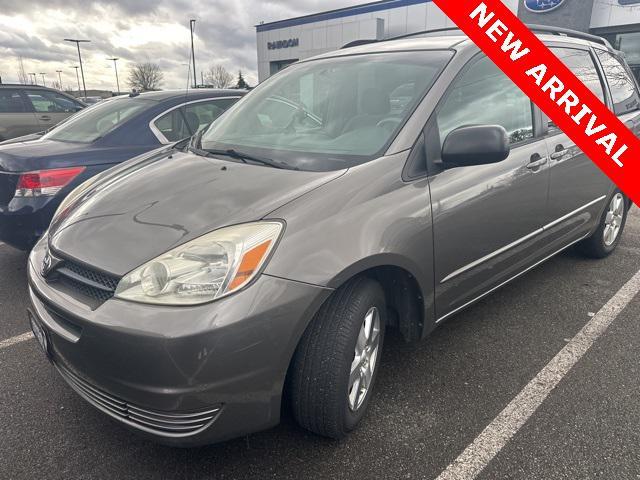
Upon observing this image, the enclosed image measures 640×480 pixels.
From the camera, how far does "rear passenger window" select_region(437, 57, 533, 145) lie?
8.04 feet

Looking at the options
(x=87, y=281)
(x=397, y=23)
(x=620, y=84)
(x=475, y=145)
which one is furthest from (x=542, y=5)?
(x=87, y=281)

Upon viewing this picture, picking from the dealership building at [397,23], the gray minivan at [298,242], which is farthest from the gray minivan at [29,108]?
the gray minivan at [298,242]

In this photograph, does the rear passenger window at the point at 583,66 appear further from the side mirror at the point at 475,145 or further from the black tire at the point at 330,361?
the black tire at the point at 330,361

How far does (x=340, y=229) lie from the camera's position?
1.85 meters

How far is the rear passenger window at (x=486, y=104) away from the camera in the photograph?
245cm

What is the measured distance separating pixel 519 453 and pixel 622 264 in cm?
291

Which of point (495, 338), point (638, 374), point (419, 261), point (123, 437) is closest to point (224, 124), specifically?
point (419, 261)

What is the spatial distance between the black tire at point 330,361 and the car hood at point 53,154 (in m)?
2.68

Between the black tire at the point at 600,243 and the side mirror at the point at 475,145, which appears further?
the black tire at the point at 600,243

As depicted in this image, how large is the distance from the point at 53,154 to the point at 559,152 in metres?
3.57

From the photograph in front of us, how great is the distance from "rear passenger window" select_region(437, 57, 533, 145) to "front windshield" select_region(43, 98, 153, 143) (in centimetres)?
290

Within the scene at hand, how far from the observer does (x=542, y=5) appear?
49.5ft

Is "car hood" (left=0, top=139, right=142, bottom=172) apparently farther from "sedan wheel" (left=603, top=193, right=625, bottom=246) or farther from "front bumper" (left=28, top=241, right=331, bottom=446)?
"sedan wheel" (left=603, top=193, right=625, bottom=246)

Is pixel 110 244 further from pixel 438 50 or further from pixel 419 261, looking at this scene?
pixel 438 50
